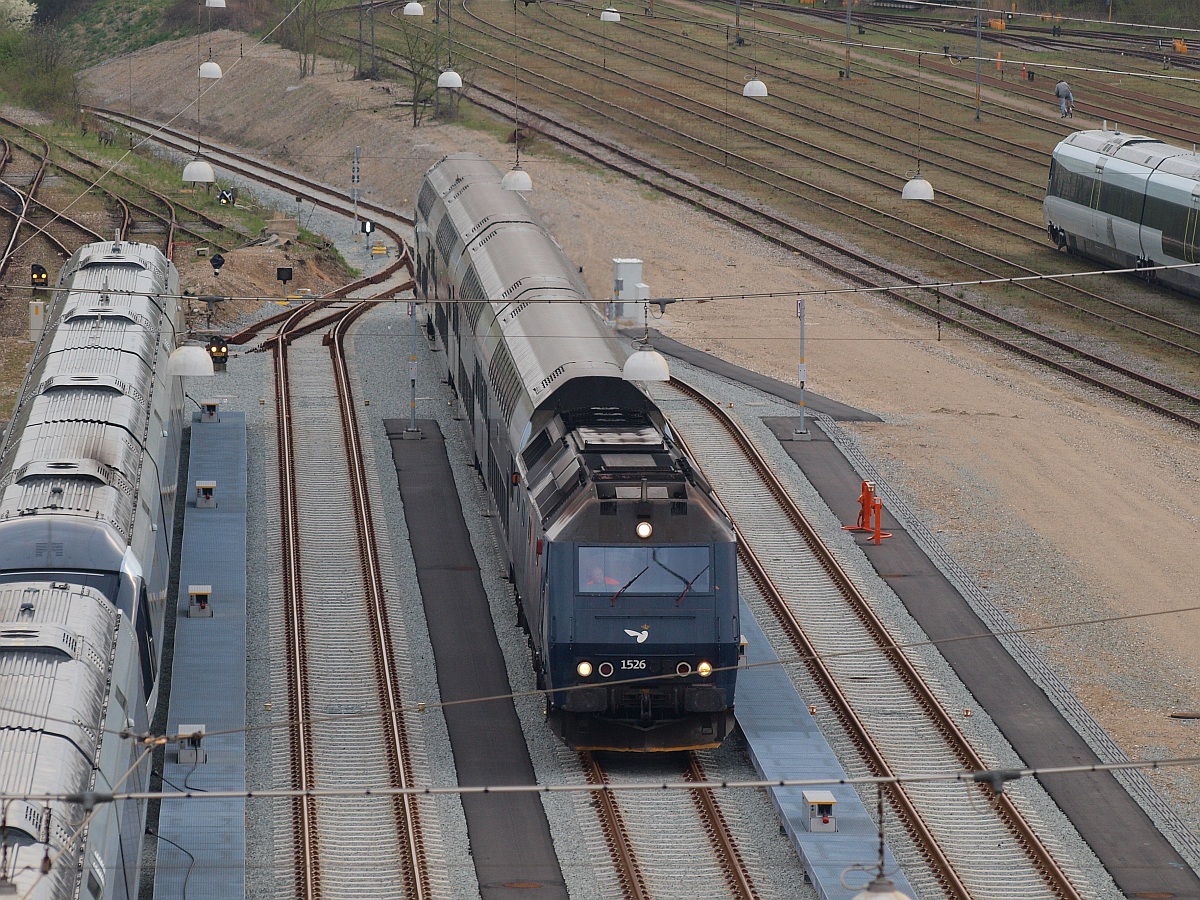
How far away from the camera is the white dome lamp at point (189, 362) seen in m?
26.6

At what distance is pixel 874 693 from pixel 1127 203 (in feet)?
91.2

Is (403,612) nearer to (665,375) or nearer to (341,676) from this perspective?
(341,676)

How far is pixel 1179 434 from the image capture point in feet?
127

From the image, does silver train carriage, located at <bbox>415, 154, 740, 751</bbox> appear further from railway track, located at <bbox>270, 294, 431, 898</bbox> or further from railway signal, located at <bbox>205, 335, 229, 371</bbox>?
railway signal, located at <bbox>205, 335, 229, 371</bbox>

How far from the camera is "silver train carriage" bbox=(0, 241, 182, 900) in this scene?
1603 cm

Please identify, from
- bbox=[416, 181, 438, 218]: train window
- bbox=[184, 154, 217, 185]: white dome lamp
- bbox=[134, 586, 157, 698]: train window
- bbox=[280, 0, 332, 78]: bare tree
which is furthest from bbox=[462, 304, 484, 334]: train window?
bbox=[280, 0, 332, 78]: bare tree

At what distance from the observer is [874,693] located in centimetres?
2653

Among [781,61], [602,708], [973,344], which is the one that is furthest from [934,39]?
[602,708]

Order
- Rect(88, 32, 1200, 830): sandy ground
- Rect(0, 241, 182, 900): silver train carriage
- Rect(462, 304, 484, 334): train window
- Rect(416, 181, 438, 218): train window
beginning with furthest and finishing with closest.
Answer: Rect(416, 181, 438, 218): train window < Rect(462, 304, 484, 334): train window < Rect(88, 32, 1200, 830): sandy ground < Rect(0, 241, 182, 900): silver train carriage

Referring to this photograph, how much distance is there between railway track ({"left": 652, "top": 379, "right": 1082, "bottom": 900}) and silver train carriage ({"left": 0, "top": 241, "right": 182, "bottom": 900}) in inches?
378

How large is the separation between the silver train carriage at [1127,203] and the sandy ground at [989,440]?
6.83 meters

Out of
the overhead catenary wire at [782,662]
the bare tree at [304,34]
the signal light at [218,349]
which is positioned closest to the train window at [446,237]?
the signal light at [218,349]

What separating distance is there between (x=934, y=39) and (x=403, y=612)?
208 feet

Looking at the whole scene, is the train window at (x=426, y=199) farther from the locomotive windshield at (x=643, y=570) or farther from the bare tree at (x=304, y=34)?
the bare tree at (x=304, y=34)
